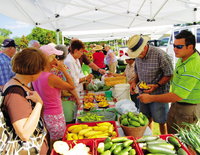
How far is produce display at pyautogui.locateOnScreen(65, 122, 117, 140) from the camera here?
1733 millimetres

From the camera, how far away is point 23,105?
130 centimetres

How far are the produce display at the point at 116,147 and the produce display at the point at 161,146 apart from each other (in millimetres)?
108

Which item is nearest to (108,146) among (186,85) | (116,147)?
(116,147)

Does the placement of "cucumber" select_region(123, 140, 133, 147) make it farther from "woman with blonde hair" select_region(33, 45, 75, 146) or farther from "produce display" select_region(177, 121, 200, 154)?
"woman with blonde hair" select_region(33, 45, 75, 146)

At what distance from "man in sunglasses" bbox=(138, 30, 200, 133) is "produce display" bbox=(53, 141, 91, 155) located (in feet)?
3.46

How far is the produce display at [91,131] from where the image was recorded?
173 centimetres

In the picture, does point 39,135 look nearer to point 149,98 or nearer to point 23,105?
point 23,105

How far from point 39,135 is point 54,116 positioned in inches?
28.0

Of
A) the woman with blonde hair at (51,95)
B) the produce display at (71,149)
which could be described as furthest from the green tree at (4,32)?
the produce display at (71,149)

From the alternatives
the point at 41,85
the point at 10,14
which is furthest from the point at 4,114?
the point at 10,14

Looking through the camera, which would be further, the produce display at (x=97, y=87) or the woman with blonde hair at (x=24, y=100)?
the produce display at (x=97, y=87)

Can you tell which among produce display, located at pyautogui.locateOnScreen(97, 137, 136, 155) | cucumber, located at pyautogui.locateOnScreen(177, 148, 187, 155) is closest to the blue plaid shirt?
produce display, located at pyautogui.locateOnScreen(97, 137, 136, 155)

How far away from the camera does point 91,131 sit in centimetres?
181

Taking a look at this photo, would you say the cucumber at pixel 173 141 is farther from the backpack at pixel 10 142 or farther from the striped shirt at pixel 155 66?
the striped shirt at pixel 155 66
